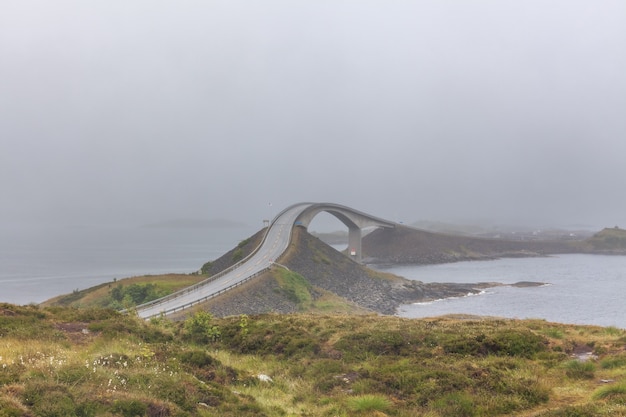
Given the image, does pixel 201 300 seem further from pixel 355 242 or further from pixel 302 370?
pixel 355 242

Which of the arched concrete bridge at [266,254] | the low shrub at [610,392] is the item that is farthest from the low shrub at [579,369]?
the arched concrete bridge at [266,254]

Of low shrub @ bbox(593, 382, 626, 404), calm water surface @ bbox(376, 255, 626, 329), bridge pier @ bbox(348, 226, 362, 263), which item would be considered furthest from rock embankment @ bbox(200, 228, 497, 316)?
low shrub @ bbox(593, 382, 626, 404)

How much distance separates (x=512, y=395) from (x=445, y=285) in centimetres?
9131

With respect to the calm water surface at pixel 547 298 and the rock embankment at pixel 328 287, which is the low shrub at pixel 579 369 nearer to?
the rock embankment at pixel 328 287

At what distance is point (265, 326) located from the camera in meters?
23.3

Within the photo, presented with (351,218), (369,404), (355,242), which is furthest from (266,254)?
(369,404)

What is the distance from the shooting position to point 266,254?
272ft

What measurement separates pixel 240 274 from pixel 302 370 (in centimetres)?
5312

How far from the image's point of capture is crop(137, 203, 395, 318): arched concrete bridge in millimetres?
51031

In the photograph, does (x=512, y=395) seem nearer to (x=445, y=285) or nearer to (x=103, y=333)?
(x=103, y=333)

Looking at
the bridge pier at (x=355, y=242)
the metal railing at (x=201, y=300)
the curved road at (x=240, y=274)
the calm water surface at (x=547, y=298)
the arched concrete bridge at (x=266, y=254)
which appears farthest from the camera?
the bridge pier at (x=355, y=242)

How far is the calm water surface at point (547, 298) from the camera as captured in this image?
217 feet

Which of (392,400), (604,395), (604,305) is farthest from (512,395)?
(604,305)

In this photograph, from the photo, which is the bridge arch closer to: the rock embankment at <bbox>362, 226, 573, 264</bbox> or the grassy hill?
the grassy hill
